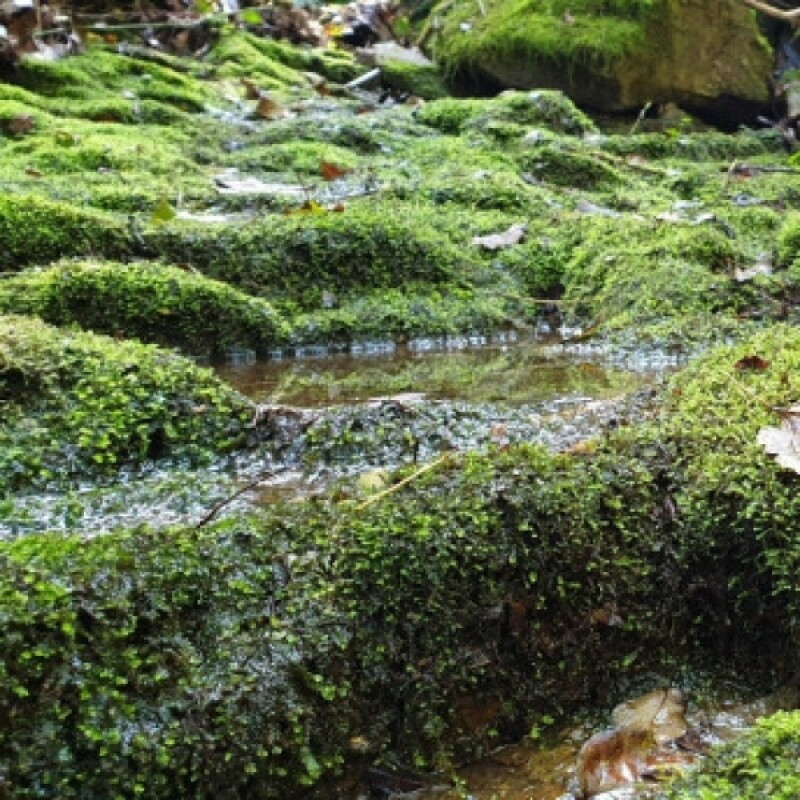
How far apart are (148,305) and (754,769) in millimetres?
2318

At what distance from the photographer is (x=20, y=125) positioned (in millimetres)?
4938

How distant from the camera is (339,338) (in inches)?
134

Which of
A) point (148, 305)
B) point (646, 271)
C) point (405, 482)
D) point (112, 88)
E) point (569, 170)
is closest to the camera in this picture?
point (405, 482)

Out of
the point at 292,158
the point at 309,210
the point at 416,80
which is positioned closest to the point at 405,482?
the point at 309,210

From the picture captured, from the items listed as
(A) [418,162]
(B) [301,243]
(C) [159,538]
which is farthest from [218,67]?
(C) [159,538]

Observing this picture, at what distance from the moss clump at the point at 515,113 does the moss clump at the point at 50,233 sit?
3941 mm

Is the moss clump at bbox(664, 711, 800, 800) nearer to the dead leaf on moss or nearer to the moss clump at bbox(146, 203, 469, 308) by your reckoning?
the dead leaf on moss

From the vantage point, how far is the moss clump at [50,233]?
322 centimetres

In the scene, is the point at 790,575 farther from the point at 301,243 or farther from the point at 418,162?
the point at 418,162

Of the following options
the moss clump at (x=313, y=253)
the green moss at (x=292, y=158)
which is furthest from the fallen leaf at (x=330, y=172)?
the moss clump at (x=313, y=253)

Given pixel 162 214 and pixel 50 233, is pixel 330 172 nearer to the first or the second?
pixel 162 214

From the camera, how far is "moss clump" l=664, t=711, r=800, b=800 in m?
1.30

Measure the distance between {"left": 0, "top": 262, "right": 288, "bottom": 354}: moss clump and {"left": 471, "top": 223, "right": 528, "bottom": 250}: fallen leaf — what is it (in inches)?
47.6

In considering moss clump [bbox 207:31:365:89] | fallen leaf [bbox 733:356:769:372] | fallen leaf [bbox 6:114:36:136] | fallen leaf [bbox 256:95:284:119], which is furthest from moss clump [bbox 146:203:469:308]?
moss clump [bbox 207:31:365:89]
